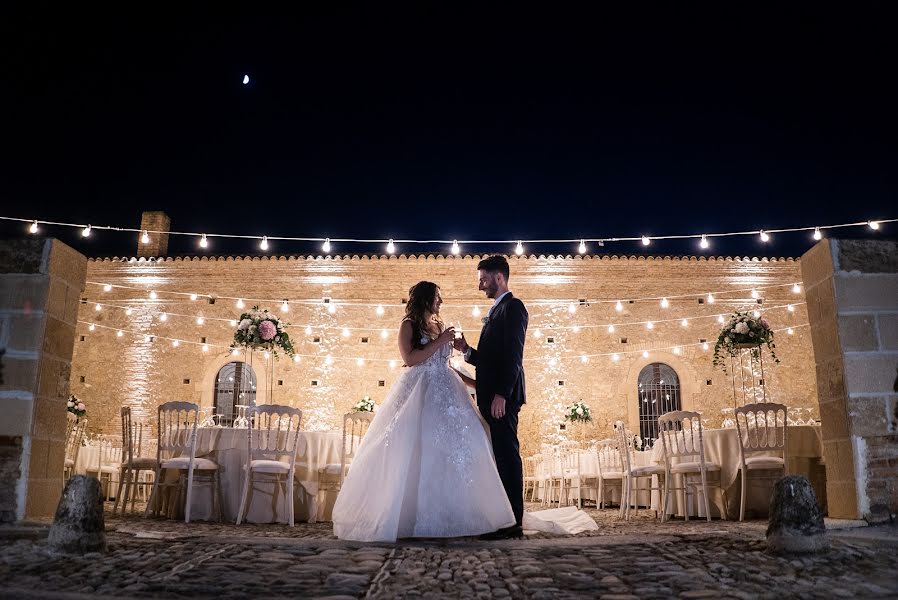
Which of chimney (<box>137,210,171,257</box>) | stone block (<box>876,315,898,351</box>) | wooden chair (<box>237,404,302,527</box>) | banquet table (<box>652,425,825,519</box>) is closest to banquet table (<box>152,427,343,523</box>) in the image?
wooden chair (<box>237,404,302,527</box>)

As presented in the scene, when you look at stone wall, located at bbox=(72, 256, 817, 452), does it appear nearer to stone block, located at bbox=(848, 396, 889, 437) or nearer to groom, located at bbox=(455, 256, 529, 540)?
groom, located at bbox=(455, 256, 529, 540)

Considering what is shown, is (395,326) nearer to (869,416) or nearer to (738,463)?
(738,463)

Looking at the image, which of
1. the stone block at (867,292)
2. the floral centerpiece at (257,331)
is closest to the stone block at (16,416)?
the floral centerpiece at (257,331)

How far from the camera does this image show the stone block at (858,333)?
3941 mm

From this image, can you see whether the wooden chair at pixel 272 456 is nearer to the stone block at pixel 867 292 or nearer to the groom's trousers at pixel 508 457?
the groom's trousers at pixel 508 457

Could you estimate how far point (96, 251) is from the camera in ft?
48.4

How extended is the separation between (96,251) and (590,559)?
14.7 m

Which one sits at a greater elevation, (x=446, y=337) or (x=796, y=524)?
(x=446, y=337)

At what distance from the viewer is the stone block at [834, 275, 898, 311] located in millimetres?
3998

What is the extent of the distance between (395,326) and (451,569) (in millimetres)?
10720

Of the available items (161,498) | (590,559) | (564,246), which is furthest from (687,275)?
(590,559)

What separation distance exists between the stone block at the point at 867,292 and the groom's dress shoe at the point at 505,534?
7.66 feet

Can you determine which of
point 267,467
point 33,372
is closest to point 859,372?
point 267,467

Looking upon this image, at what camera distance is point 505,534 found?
148 inches
